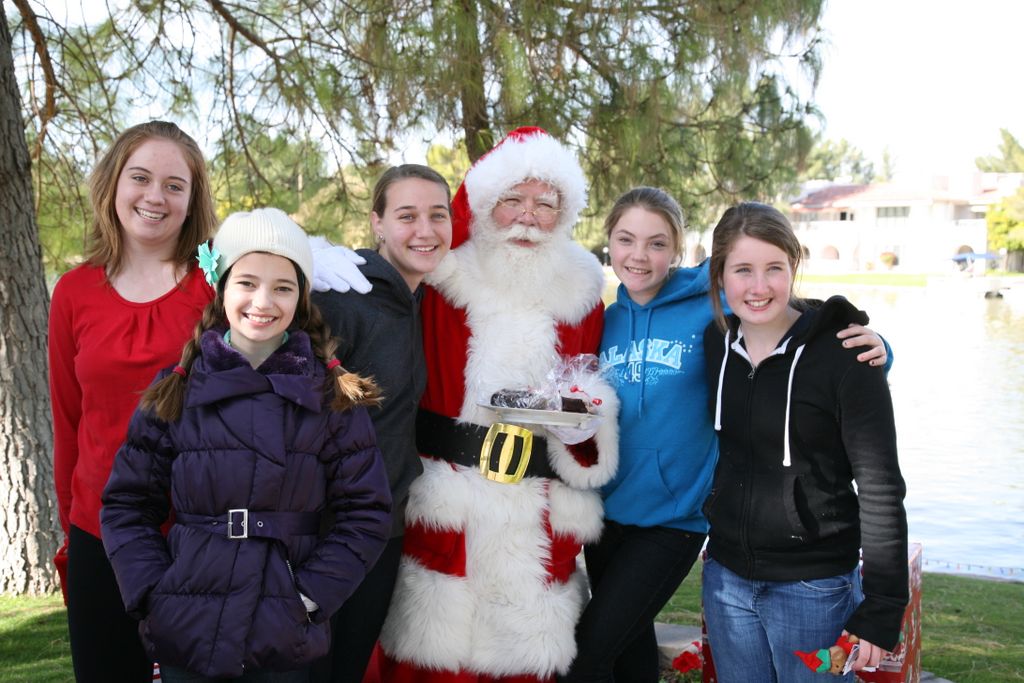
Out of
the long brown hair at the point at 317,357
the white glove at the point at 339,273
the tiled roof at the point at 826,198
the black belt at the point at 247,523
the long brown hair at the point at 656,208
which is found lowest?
the black belt at the point at 247,523

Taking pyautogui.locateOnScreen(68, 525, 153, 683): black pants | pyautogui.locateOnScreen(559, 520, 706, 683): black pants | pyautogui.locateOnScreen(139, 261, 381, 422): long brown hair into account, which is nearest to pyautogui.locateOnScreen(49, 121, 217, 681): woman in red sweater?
pyautogui.locateOnScreen(68, 525, 153, 683): black pants

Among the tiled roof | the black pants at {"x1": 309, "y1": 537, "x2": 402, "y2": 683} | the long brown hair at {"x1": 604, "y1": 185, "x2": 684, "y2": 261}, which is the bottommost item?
the black pants at {"x1": 309, "y1": 537, "x2": 402, "y2": 683}

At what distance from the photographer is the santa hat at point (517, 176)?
3021mm

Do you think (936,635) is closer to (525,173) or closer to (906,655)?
(906,655)

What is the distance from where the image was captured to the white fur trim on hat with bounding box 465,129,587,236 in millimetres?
3020

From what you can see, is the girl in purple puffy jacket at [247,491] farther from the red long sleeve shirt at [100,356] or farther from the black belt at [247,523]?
the red long sleeve shirt at [100,356]

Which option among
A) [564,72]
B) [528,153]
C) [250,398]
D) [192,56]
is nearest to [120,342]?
[250,398]

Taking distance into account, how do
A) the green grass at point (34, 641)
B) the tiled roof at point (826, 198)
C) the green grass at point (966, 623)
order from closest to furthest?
the green grass at point (34, 641), the green grass at point (966, 623), the tiled roof at point (826, 198)

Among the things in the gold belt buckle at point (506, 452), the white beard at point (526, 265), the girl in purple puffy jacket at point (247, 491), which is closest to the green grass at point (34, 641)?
the girl in purple puffy jacket at point (247, 491)

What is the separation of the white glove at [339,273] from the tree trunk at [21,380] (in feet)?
8.18

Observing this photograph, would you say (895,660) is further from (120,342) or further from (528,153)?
(120,342)

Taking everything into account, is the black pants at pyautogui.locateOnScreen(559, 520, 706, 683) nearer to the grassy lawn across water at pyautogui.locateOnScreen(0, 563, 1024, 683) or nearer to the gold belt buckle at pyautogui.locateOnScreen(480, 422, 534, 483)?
the gold belt buckle at pyautogui.locateOnScreen(480, 422, 534, 483)

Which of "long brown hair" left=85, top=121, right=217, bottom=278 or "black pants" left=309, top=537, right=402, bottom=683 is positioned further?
"black pants" left=309, top=537, right=402, bottom=683

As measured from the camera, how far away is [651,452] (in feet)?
9.21
